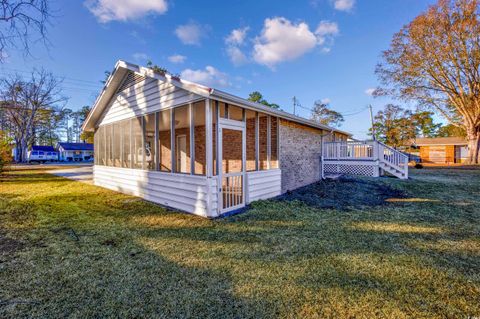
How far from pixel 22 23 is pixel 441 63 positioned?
26.2m

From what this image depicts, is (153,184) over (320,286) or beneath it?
over

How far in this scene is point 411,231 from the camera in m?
4.49

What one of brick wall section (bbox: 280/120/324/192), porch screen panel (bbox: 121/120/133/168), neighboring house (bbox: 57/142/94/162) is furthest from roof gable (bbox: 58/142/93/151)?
brick wall section (bbox: 280/120/324/192)

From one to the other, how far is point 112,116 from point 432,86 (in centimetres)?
2538

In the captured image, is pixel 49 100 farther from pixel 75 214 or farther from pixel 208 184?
pixel 208 184

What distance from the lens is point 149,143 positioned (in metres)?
7.49

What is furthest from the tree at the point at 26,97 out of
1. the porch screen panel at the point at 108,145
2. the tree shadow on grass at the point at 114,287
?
the tree shadow on grass at the point at 114,287

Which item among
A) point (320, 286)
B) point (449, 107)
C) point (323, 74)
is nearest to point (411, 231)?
point (320, 286)

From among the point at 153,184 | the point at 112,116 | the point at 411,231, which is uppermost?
the point at 112,116

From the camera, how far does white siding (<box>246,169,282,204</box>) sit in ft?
21.5

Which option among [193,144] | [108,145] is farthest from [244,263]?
[108,145]

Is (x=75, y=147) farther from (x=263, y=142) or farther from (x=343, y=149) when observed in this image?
(x=343, y=149)

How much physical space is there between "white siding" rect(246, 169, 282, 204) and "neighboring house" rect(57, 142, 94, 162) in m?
48.7

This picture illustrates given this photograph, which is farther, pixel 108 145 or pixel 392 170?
pixel 392 170
